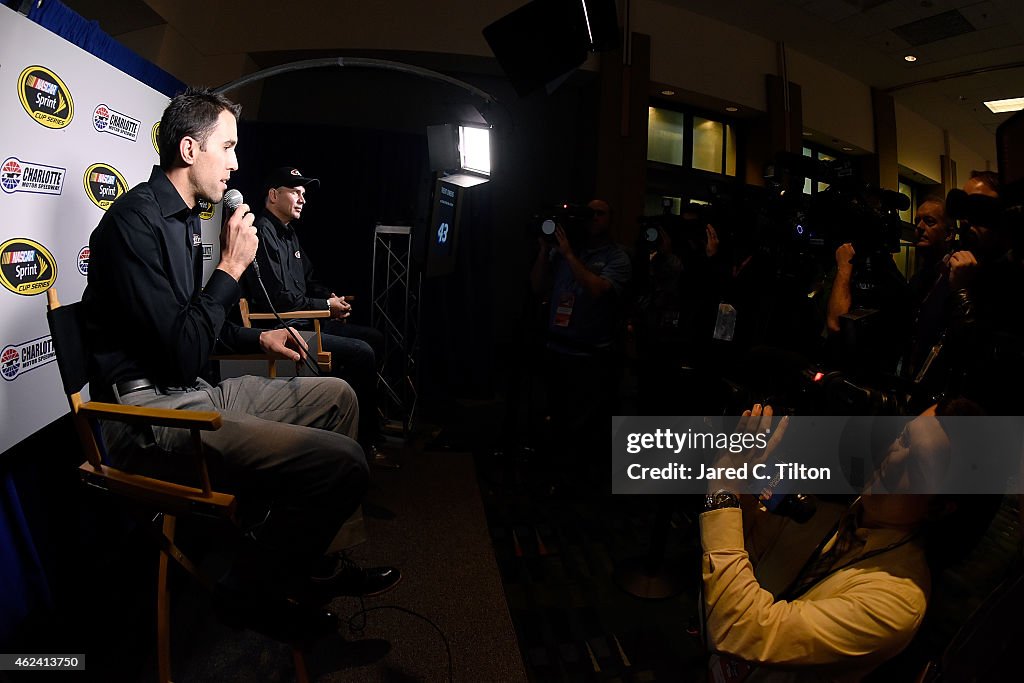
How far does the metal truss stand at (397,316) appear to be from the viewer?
3465mm

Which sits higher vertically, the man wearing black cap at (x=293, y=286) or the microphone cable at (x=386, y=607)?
the man wearing black cap at (x=293, y=286)

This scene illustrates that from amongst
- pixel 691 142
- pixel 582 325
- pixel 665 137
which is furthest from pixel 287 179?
pixel 691 142

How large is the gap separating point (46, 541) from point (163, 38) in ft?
10.2

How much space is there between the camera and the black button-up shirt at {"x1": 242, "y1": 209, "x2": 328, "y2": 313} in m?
2.67

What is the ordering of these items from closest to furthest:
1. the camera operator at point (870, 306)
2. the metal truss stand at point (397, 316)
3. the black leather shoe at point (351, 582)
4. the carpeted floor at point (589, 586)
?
the black leather shoe at point (351, 582) → the carpeted floor at point (589, 586) → the camera operator at point (870, 306) → the metal truss stand at point (397, 316)

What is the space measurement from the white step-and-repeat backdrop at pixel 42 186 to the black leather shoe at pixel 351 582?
952 mm

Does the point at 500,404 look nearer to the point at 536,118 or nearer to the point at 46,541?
the point at 536,118

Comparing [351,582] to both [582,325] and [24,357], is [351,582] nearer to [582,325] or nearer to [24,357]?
[24,357]

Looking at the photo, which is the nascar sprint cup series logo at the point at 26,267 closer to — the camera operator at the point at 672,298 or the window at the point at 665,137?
the camera operator at the point at 672,298

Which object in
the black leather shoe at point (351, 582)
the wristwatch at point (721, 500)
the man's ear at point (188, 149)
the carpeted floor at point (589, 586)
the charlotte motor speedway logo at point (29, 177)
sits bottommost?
the carpeted floor at point (589, 586)

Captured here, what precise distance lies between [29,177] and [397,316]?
289cm

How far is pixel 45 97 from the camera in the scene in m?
1.52

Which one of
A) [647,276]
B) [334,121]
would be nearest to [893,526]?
[647,276]

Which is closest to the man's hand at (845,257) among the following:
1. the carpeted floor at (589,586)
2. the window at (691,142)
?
the carpeted floor at (589,586)
